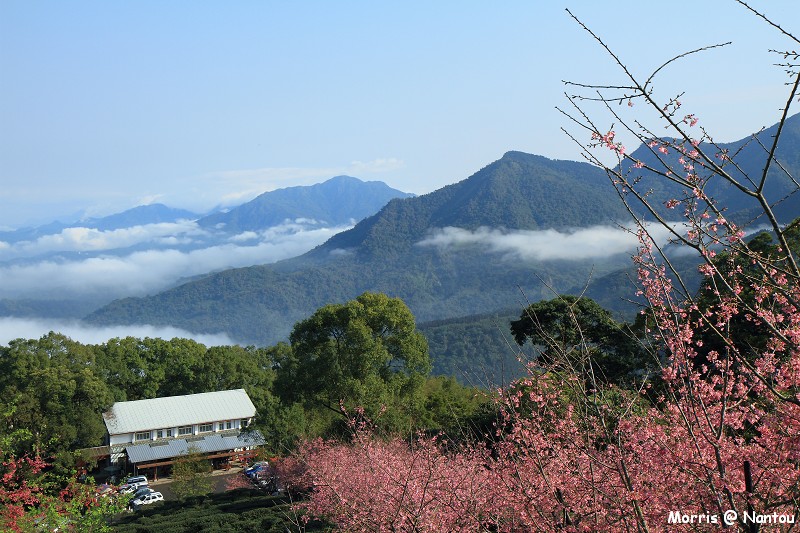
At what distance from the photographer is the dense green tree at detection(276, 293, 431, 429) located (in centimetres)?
2370

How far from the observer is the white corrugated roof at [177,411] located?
37.4 m

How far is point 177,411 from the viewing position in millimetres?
39219

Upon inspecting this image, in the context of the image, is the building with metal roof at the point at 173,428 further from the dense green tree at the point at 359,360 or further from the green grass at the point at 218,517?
the green grass at the point at 218,517

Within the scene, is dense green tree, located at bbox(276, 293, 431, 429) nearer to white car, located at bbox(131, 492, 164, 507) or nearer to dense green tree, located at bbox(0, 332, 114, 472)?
white car, located at bbox(131, 492, 164, 507)

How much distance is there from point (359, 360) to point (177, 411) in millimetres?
20057

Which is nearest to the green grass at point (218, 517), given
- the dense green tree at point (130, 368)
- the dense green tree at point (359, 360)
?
the dense green tree at point (359, 360)

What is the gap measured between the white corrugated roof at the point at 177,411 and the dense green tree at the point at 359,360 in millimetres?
15281

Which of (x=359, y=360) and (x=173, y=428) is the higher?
(x=359, y=360)

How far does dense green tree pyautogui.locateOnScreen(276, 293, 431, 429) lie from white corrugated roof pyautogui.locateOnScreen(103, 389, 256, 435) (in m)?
15.3

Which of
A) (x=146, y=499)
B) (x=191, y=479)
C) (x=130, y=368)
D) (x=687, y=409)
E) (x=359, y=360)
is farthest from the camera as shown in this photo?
(x=130, y=368)

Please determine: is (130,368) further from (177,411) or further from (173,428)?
(173,428)

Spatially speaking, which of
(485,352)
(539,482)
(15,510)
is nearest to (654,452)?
(539,482)

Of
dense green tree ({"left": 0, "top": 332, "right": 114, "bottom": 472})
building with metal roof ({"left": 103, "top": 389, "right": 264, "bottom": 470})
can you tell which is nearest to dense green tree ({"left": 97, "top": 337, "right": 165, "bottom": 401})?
building with metal roof ({"left": 103, "top": 389, "right": 264, "bottom": 470})

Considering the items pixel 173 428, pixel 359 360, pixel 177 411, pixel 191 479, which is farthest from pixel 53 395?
Result: pixel 359 360
